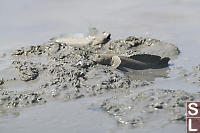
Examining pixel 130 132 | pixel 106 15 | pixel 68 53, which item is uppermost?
pixel 106 15

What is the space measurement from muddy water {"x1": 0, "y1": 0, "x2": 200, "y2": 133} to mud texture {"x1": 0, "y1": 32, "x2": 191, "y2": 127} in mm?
213

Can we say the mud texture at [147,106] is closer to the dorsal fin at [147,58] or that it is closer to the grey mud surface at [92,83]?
the grey mud surface at [92,83]

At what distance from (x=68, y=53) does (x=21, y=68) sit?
2.61ft

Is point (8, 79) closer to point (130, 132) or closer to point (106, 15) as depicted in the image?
point (130, 132)

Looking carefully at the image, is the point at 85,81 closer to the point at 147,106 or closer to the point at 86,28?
the point at 147,106

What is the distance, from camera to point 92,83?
6.41m

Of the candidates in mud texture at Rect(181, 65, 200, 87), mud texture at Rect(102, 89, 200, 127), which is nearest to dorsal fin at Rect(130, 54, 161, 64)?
mud texture at Rect(181, 65, 200, 87)

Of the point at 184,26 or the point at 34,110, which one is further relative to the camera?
the point at 184,26

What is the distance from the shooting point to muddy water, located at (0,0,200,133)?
5441 millimetres

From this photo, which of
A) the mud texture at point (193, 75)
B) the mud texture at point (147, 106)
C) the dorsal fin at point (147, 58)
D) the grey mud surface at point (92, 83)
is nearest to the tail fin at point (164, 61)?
the dorsal fin at point (147, 58)

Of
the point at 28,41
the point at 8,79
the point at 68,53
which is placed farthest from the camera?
the point at 28,41

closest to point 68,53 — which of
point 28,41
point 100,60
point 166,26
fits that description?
point 100,60

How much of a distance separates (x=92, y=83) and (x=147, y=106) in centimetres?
124

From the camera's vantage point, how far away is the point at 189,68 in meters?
6.95
